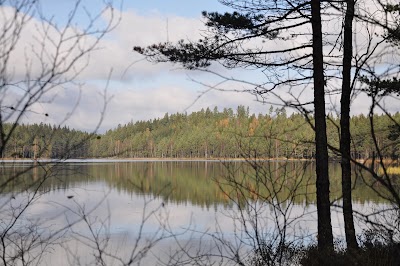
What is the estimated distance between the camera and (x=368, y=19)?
1.33 meters

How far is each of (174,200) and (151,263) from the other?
16.2m

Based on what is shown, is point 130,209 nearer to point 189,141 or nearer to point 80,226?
point 80,226

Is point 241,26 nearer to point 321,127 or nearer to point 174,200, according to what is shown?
point 321,127

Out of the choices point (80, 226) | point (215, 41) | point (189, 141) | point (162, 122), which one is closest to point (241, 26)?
point (215, 41)

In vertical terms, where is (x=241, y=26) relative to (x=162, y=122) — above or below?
below

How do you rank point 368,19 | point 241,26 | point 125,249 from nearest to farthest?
point 368,19, point 241,26, point 125,249

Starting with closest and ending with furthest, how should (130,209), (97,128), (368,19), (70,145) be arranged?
(368,19), (97,128), (70,145), (130,209)

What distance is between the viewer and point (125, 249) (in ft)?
46.5

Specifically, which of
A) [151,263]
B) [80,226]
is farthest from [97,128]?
[80,226]

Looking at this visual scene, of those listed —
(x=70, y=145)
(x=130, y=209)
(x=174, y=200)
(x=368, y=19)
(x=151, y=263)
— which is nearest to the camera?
(x=368, y=19)

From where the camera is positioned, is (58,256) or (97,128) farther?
(58,256)

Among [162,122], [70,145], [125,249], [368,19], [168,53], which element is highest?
[162,122]

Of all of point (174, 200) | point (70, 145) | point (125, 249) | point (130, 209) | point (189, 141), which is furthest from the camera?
point (189, 141)

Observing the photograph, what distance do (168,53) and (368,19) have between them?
691 centimetres
